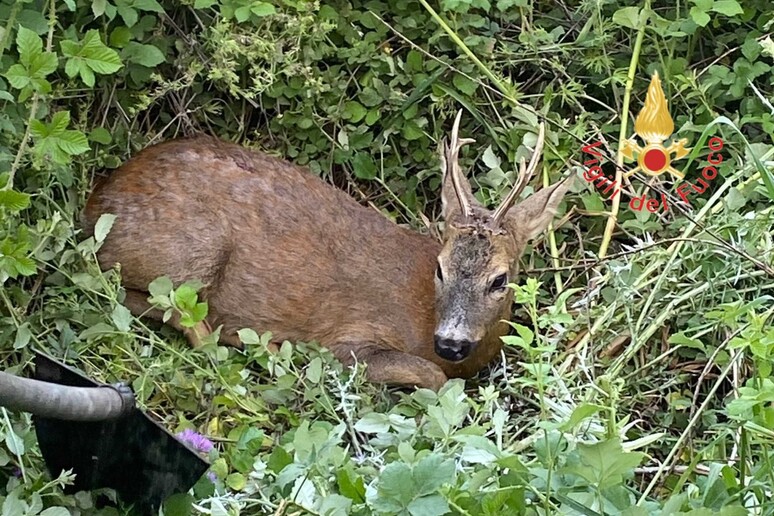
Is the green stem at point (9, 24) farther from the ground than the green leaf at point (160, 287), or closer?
farther from the ground

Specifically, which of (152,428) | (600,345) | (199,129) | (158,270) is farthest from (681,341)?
(199,129)

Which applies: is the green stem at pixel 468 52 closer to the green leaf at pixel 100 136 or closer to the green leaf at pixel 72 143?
the green leaf at pixel 100 136

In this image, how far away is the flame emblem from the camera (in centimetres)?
512

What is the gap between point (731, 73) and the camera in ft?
17.2

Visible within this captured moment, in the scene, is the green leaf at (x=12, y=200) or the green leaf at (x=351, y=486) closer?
the green leaf at (x=351, y=486)

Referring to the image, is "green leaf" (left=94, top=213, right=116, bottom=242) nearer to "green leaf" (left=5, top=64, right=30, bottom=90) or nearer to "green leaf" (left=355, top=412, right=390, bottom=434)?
"green leaf" (left=5, top=64, right=30, bottom=90)

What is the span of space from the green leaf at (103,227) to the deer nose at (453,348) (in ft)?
4.64

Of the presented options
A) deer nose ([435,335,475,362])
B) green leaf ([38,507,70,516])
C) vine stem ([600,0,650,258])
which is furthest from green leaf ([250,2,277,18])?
green leaf ([38,507,70,516])

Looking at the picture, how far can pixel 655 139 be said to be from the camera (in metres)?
5.18

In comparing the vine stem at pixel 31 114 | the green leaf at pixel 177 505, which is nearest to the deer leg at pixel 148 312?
the vine stem at pixel 31 114

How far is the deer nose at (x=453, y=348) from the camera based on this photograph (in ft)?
15.2

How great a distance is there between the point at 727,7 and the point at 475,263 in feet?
5.42

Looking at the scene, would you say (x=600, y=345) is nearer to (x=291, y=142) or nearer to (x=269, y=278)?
(x=269, y=278)

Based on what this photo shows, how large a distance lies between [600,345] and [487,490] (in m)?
1.78
